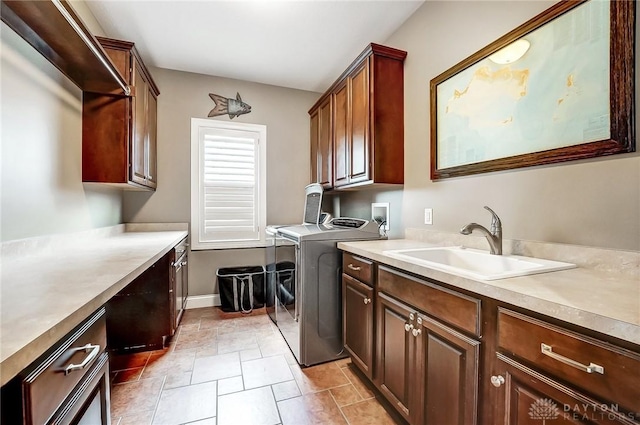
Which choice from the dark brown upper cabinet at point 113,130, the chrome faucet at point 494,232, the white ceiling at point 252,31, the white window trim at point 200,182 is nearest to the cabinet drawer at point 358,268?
the chrome faucet at point 494,232

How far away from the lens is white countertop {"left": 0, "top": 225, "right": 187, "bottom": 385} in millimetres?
582

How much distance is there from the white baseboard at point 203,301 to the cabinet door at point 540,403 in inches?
118

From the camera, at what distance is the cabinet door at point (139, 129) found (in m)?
2.23

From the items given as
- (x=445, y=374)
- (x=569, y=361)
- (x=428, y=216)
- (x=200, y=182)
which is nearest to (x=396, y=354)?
(x=445, y=374)

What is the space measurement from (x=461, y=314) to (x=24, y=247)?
2.18m

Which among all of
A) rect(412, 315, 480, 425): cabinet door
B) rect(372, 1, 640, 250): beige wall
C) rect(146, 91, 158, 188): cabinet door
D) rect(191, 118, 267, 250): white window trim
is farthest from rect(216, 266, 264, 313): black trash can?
rect(412, 315, 480, 425): cabinet door

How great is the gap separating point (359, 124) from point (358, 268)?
122 centimetres

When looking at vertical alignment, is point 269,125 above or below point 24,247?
above

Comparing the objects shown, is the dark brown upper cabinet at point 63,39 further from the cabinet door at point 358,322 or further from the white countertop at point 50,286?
the cabinet door at point 358,322

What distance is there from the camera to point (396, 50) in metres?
2.20

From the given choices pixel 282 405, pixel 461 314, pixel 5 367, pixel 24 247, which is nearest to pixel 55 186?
pixel 24 247

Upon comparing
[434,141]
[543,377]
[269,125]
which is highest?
[269,125]

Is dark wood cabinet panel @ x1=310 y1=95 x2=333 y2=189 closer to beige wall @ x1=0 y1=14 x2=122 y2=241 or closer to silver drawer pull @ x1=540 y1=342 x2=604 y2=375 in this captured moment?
beige wall @ x1=0 y1=14 x2=122 y2=241

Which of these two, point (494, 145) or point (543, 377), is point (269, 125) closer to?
point (494, 145)
